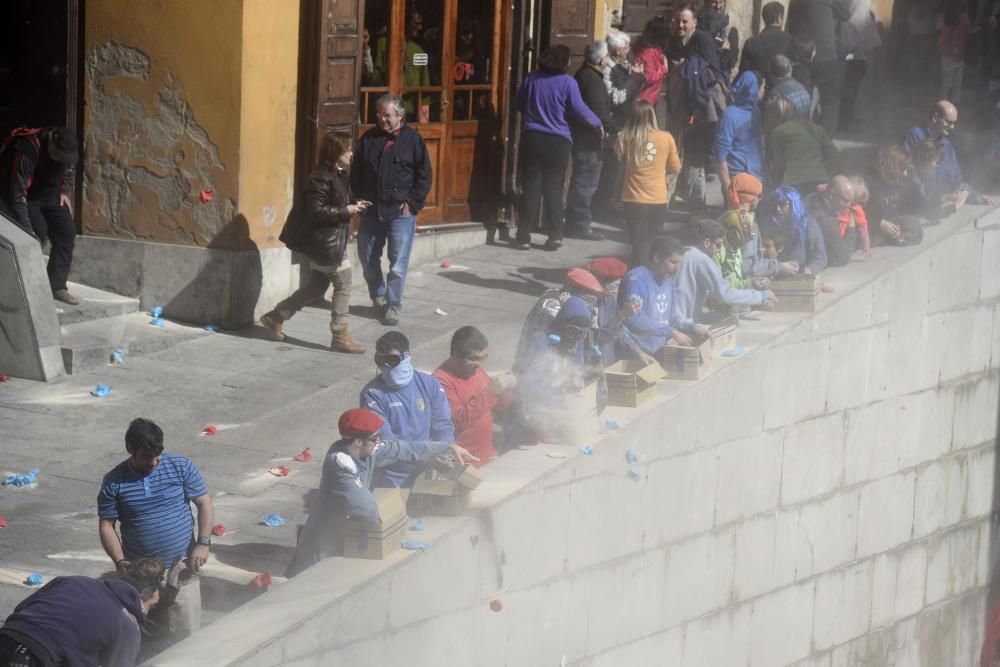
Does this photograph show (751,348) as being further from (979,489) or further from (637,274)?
(979,489)

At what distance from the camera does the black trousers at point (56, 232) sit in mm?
11117

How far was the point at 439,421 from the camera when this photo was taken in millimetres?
7902

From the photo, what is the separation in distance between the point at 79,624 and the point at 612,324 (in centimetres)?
437

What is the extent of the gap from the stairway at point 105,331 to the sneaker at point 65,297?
0.04m

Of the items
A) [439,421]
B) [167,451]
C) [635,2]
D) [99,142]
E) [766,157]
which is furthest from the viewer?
[635,2]

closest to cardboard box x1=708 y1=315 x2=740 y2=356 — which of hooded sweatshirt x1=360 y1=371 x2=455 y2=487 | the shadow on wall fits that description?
hooded sweatshirt x1=360 y1=371 x2=455 y2=487

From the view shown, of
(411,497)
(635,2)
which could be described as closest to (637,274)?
(411,497)

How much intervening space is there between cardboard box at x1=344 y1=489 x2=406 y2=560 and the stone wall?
0.07 m

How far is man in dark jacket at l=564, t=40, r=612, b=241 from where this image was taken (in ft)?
45.8

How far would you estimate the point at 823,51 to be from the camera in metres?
16.5

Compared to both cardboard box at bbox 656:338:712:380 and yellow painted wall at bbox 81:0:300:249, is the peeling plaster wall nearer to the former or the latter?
yellow painted wall at bbox 81:0:300:249

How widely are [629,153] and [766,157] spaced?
1.86 m

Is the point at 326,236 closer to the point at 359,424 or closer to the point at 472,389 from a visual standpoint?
the point at 472,389

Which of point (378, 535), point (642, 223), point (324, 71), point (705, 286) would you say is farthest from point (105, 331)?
point (378, 535)
